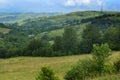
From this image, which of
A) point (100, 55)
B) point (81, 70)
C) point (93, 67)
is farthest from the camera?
point (100, 55)

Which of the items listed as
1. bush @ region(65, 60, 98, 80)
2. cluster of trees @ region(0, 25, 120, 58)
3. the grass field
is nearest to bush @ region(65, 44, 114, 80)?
bush @ region(65, 60, 98, 80)

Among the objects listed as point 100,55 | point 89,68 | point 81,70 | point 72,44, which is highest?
point 81,70

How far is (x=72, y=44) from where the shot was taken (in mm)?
130750

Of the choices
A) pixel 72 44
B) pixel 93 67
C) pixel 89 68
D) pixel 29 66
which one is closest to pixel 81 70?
pixel 89 68

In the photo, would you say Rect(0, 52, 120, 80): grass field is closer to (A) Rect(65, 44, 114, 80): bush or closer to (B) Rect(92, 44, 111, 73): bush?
(B) Rect(92, 44, 111, 73): bush

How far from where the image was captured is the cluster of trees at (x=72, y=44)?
390ft

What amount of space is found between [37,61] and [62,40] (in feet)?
83.0

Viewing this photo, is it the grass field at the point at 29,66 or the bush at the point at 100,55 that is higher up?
the bush at the point at 100,55

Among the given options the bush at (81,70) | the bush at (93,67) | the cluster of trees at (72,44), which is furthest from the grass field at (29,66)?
the bush at (81,70)

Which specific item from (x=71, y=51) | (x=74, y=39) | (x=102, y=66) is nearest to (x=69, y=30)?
(x=74, y=39)

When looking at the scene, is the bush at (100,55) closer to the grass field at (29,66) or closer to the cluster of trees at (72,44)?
the grass field at (29,66)

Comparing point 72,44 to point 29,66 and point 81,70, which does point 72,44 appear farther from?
point 81,70

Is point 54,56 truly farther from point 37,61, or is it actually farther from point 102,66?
point 102,66

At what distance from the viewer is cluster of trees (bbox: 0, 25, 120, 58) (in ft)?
390
